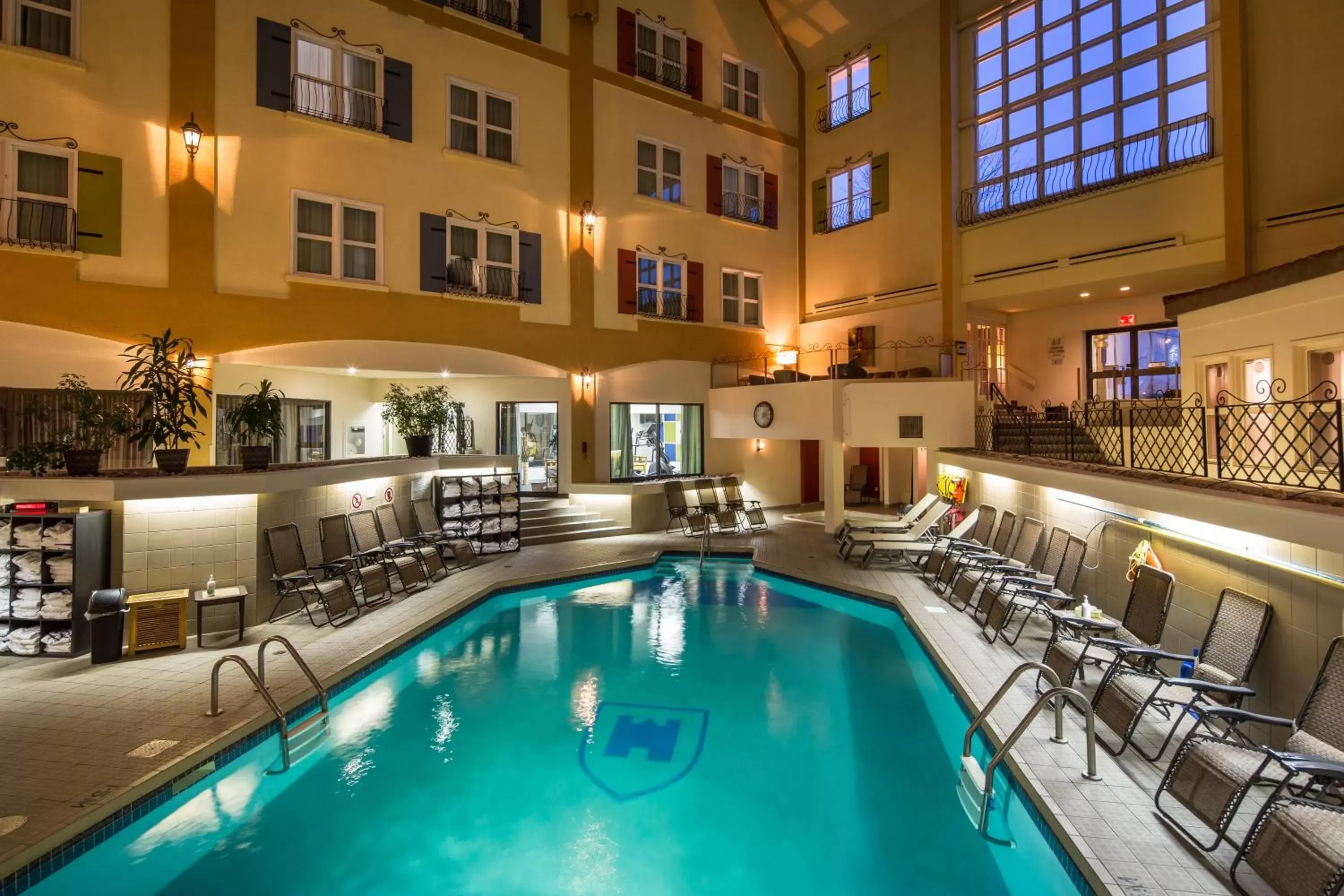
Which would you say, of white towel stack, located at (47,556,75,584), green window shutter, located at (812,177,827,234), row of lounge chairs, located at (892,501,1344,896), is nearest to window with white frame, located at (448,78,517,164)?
green window shutter, located at (812,177,827,234)

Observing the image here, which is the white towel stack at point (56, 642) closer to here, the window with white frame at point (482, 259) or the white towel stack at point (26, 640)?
the white towel stack at point (26, 640)

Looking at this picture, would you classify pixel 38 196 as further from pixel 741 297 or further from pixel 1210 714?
pixel 1210 714

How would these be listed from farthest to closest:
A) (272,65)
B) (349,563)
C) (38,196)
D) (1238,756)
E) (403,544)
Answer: (272,65) → (403,544) → (38,196) → (349,563) → (1238,756)

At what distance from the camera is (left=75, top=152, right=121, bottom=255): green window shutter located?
9.62m

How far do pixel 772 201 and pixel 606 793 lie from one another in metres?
15.8

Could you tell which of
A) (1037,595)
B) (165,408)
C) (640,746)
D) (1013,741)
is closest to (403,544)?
(165,408)

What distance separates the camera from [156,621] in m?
6.77

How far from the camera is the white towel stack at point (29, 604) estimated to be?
261 inches

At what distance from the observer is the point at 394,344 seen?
12.3m

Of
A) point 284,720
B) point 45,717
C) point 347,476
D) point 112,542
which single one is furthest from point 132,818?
point 347,476

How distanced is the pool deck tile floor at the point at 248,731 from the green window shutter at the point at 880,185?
1042cm

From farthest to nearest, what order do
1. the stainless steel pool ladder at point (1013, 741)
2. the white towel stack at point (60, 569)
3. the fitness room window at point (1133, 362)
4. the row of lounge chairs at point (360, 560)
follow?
the fitness room window at point (1133, 362) → the row of lounge chairs at point (360, 560) → the white towel stack at point (60, 569) → the stainless steel pool ladder at point (1013, 741)

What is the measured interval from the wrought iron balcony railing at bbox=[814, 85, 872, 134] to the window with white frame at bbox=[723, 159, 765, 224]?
1967 mm

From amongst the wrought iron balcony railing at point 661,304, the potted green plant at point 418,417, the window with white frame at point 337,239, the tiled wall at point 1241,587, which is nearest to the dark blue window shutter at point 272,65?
the window with white frame at point 337,239
